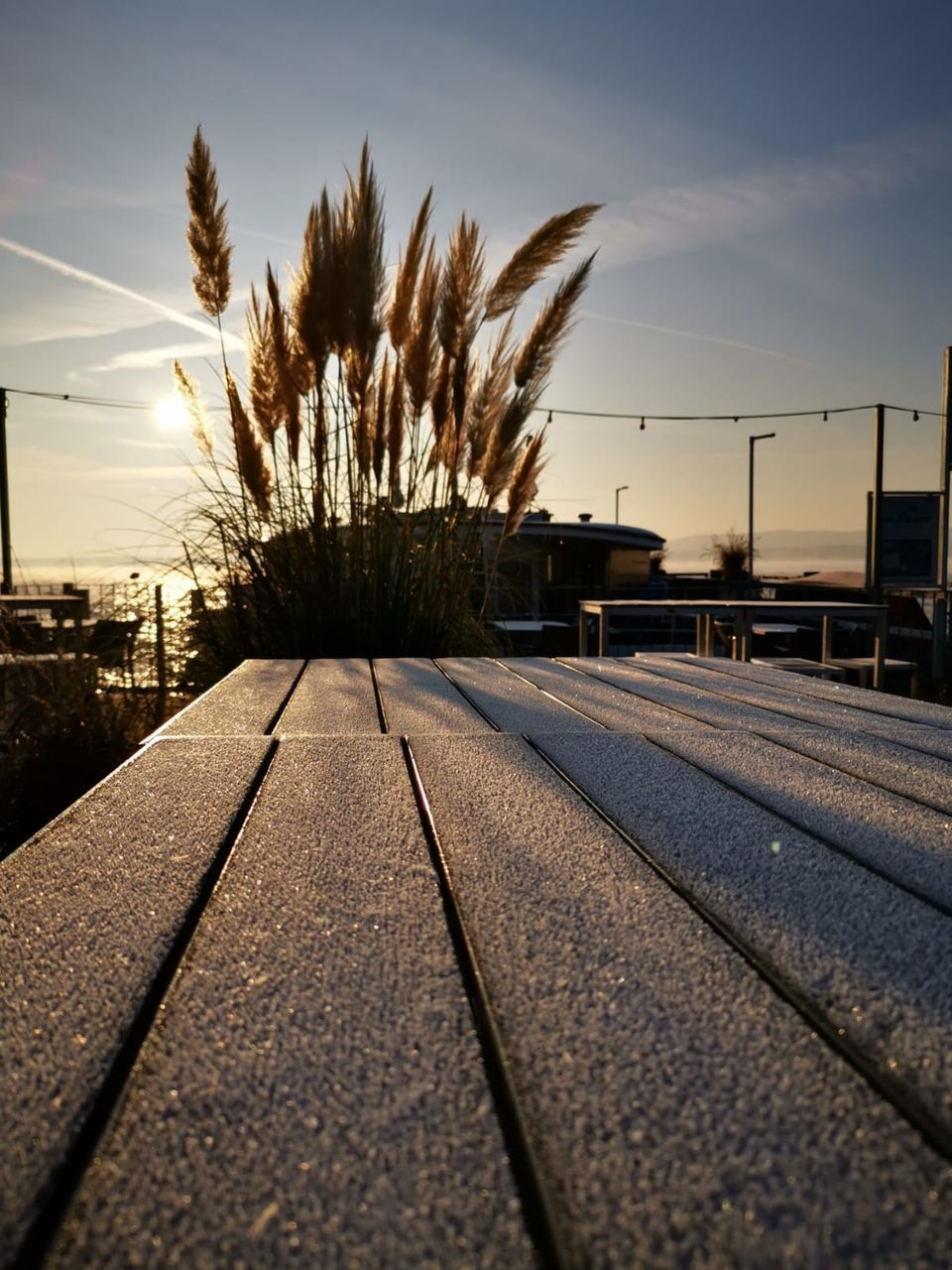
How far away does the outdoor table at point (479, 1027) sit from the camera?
42cm

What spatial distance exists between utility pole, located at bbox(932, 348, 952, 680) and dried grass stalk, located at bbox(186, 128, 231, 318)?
9.63 metres

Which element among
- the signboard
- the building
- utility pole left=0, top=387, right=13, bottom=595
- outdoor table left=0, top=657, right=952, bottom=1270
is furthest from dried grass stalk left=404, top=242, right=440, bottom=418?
utility pole left=0, top=387, right=13, bottom=595

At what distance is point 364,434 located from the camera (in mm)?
4012

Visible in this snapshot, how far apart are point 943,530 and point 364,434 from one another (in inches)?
430

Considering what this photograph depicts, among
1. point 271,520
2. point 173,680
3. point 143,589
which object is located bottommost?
point 173,680

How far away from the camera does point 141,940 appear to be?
0.73 metres

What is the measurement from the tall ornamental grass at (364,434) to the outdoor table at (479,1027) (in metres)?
2.66

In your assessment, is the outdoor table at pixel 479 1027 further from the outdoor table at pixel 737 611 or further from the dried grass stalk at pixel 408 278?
the outdoor table at pixel 737 611

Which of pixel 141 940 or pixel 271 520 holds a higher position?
pixel 271 520

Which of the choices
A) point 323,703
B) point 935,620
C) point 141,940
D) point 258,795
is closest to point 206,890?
point 141,940

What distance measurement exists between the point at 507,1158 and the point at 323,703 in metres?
1.59

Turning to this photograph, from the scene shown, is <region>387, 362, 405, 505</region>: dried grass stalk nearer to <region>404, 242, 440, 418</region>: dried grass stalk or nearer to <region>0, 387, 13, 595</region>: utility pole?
<region>404, 242, 440, 418</region>: dried grass stalk

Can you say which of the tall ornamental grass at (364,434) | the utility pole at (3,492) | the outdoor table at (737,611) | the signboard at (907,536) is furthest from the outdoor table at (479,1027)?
the utility pole at (3,492)

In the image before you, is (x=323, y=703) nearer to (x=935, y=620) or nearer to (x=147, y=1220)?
(x=147, y=1220)
